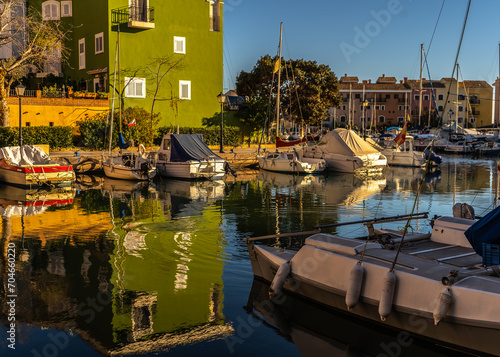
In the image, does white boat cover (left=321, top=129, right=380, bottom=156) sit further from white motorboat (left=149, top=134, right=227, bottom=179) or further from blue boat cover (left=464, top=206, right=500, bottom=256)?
blue boat cover (left=464, top=206, right=500, bottom=256)

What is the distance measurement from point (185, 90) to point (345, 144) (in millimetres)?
13999

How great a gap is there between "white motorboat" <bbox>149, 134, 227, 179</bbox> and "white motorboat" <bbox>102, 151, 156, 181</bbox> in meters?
1.33

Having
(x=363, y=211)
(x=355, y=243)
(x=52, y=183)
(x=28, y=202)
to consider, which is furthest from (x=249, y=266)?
(x=52, y=183)

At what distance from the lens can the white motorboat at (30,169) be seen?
84.6 ft

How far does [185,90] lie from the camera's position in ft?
146

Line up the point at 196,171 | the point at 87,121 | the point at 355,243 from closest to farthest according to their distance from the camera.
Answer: the point at 355,243 < the point at 196,171 < the point at 87,121

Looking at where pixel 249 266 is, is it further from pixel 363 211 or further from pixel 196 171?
pixel 196 171

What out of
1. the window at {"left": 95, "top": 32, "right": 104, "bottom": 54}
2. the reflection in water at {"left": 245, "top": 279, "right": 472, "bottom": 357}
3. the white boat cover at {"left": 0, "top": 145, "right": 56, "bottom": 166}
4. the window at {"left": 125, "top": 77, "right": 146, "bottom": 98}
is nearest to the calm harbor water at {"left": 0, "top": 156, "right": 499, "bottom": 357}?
the reflection in water at {"left": 245, "top": 279, "right": 472, "bottom": 357}

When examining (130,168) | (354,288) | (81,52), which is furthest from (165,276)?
(81,52)

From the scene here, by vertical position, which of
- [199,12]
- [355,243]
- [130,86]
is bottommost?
[355,243]

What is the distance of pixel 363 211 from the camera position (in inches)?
779

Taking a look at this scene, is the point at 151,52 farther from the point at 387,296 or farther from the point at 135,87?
the point at 387,296

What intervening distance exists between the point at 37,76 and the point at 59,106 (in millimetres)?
9676

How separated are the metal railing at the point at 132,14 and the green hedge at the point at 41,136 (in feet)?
29.8
